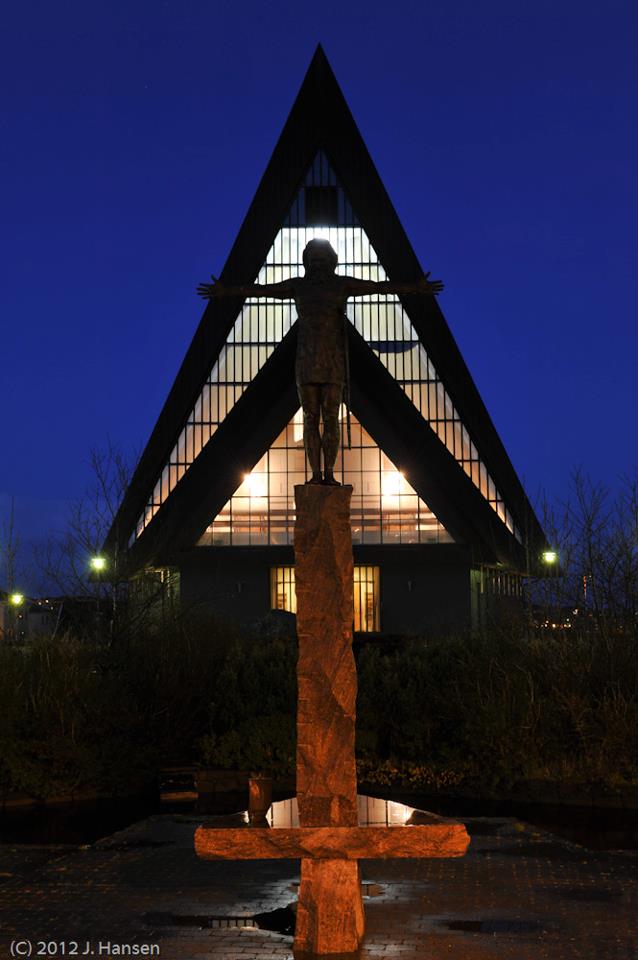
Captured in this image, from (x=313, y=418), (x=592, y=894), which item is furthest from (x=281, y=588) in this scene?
(x=313, y=418)

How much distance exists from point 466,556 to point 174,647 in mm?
19836

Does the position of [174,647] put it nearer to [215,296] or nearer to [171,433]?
[215,296]

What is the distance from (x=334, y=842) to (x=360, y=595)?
31.2 metres

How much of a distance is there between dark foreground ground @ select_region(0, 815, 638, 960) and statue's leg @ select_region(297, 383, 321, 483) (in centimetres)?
378

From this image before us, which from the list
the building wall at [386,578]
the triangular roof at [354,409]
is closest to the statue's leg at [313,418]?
the triangular roof at [354,409]

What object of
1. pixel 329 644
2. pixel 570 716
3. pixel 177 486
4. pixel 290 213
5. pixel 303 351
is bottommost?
pixel 570 716

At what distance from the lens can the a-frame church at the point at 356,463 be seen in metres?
38.0

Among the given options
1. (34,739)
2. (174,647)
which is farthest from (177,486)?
(34,739)

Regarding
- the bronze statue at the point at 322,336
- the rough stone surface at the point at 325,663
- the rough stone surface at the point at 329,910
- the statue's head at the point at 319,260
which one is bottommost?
the rough stone surface at the point at 329,910

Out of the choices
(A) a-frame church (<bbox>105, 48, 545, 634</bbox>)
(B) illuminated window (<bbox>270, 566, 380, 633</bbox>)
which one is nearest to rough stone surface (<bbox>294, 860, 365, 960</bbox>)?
(A) a-frame church (<bbox>105, 48, 545, 634</bbox>)

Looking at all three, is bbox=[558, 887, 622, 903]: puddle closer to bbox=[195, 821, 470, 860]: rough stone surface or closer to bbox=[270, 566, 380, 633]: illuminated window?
bbox=[195, 821, 470, 860]: rough stone surface

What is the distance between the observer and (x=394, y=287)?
933cm

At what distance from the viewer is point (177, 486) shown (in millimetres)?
38062

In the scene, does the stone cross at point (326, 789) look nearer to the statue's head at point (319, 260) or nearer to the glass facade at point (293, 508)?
the statue's head at point (319, 260)
